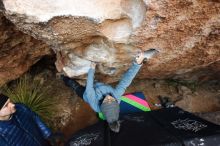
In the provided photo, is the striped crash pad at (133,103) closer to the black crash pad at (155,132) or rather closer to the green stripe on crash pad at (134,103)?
the green stripe on crash pad at (134,103)

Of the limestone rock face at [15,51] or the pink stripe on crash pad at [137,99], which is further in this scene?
the pink stripe on crash pad at [137,99]

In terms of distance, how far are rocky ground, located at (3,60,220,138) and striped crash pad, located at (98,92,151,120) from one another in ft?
1.15

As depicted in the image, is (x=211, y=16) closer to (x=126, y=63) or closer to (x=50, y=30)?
(x=126, y=63)

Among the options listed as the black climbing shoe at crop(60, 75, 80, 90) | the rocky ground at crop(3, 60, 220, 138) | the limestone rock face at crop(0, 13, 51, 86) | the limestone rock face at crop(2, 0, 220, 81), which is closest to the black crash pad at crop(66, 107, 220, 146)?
the black climbing shoe at crop(60, 75, 80, 90)

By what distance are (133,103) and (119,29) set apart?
5.86 ft

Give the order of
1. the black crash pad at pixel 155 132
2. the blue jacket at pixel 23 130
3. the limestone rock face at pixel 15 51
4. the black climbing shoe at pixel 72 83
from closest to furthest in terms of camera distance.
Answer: the black crash pad at pixel 155 132
the blue jacket at pixel 23 130
the limestone rock face at pixel 15 51
the black climbing shoe at pixel 72 83

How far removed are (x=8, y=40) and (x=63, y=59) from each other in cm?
80

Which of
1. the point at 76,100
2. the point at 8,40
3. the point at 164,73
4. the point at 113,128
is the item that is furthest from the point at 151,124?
the point at 8,40

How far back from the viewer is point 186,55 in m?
4.86

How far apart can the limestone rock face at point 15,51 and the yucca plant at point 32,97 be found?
0.66 ft

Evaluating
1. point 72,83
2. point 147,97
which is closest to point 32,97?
point 72,83

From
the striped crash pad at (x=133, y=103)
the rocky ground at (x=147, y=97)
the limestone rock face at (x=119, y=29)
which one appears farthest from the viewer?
the rocky ground at (x=147, y=97)

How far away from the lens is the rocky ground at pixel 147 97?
5797 mm

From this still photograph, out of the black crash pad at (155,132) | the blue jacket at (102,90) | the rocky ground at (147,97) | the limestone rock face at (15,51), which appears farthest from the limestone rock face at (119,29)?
the rocky ground at (147,97)
